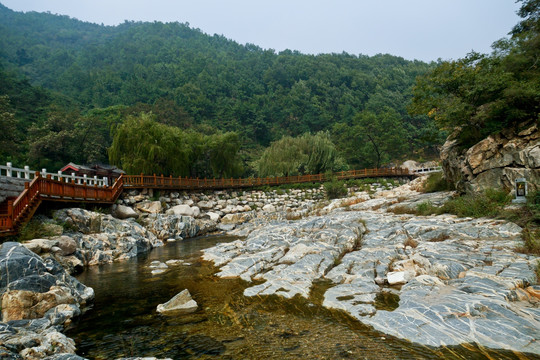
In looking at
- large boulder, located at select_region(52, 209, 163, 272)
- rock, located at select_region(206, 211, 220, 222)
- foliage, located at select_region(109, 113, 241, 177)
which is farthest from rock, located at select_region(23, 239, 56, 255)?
foliage, located at select_region(109, 113, 241, 177)

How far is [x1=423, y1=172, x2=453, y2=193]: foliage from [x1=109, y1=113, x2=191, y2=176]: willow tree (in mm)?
20804

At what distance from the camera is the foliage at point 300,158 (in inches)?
1387

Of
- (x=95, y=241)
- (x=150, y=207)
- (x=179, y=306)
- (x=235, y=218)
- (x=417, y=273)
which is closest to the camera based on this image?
(x=179, y=306)

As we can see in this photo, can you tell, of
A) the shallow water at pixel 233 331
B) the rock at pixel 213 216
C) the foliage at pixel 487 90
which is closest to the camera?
the shallow water at pixel 233 331

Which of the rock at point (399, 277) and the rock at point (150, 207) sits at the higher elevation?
the rock at point (399, 277)

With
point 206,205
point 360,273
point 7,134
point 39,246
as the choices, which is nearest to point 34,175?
point 39,246

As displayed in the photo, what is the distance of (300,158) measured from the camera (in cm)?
3600

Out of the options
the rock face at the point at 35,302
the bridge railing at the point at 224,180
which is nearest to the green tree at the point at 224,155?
the bridge railing at the point at 224,180

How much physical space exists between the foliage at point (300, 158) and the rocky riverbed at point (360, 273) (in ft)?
68.6

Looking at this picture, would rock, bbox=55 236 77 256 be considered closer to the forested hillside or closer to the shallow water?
the shallow water

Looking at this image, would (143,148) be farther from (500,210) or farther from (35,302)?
(500,210)

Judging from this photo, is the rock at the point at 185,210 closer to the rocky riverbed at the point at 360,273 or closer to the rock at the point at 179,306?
the rocky riverbed at the point at 360,273

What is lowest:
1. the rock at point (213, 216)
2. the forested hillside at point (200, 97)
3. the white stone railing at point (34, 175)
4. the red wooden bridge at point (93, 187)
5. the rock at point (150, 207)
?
the rock at point (213, 216)

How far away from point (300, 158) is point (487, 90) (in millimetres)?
24068
